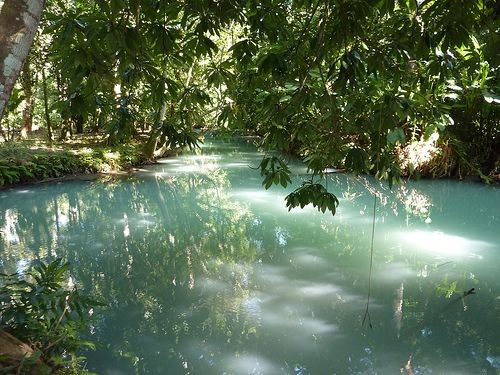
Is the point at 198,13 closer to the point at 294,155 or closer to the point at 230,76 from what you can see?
the point at 230,76

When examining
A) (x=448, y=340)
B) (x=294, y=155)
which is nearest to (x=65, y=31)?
(x=448, y=340)

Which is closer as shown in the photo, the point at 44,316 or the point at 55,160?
the point at 44,316

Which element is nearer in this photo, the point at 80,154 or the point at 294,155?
the point at 80,154

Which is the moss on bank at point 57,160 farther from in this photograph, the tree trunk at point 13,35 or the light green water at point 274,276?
the tree trunk at point 13,35

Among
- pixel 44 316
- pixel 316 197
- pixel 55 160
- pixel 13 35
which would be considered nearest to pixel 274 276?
pixel 316 197

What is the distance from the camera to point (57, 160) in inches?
403

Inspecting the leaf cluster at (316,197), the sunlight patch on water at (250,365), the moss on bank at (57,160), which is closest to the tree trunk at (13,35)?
the leaf cluster at (316,197)

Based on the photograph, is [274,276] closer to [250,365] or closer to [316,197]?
[250,365]

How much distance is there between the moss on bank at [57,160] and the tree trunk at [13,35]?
27.3 feet

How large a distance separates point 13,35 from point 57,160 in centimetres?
934

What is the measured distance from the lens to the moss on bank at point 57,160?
9.31 m

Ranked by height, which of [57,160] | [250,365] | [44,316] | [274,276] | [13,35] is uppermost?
[13,35]

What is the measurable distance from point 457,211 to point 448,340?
454 cm

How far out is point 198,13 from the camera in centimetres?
199
